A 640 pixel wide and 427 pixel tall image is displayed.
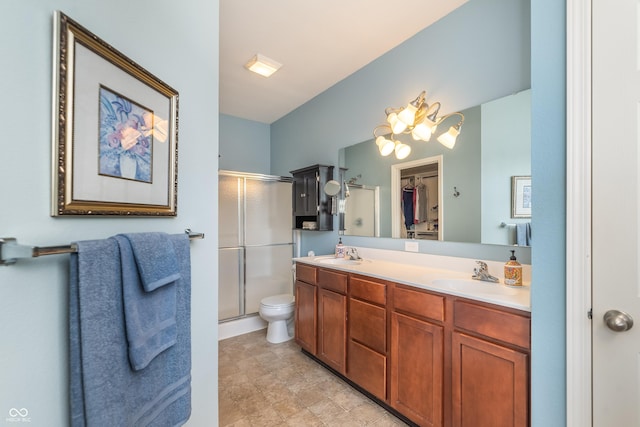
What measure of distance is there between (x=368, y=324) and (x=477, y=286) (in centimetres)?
75

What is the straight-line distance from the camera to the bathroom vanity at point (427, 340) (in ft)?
4.05

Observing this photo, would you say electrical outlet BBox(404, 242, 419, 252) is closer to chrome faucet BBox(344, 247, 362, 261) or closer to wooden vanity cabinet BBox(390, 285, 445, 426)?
chrome faucet BBox(344, 247, 362, 261)

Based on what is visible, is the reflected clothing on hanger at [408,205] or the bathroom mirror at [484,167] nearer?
the bathroom mirror at [484,167]

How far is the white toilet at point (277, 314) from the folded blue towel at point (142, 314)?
201 centimetres

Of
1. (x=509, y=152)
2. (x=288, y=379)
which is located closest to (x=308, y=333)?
(x=288, y=379)

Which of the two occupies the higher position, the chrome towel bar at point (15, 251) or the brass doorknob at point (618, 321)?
the chrome towel bar at point (15, 251)

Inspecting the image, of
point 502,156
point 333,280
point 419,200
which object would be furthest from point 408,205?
point 333,280

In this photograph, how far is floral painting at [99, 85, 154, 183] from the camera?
2.44 ft

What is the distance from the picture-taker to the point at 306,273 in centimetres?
246

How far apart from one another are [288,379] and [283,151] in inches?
111

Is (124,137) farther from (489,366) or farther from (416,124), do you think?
(416,124)

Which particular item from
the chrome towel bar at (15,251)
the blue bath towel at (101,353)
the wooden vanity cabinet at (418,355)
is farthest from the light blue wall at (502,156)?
the chrome towel bar at (15,251)

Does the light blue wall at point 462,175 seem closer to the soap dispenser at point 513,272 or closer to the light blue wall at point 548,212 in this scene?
the soap dispenser at point 513,272

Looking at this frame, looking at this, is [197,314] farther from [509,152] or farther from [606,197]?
[509,152]
